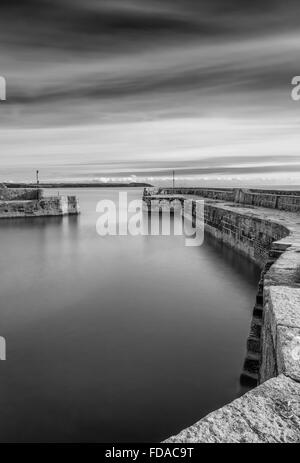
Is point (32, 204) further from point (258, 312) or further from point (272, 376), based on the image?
point (272, 376)

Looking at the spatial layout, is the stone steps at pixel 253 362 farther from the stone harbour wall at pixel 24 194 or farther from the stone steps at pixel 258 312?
the stone harbour wall at pixel 24 194

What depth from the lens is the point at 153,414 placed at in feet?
8.73

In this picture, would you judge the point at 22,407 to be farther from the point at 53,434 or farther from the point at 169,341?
the point at 169,341

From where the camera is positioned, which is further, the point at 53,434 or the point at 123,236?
the point at 123,236

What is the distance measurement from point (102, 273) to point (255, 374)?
5.06 m

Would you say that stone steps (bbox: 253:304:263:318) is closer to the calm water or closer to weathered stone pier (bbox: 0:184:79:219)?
the calm water

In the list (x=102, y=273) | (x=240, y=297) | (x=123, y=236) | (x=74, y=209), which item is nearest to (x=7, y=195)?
(x=74, y=209)

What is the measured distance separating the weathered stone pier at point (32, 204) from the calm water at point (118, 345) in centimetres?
914

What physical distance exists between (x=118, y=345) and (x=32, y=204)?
14.8 m

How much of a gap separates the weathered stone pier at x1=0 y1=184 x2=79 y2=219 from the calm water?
9.14m

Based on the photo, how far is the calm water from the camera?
2613 mm

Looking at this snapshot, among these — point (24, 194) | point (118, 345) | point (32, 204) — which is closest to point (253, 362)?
point (118, 345)

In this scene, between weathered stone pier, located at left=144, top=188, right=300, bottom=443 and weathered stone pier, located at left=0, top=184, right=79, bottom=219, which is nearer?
weathered stone pier, located at left=144, top=188, right=300, bottom=443

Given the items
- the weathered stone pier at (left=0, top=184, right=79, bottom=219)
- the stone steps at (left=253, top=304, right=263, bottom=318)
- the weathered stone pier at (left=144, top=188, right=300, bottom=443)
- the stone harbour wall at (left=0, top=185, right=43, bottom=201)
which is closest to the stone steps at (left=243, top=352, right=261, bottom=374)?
the weathered stone pier at (left=144, top=188, right=300, bottom=443)
